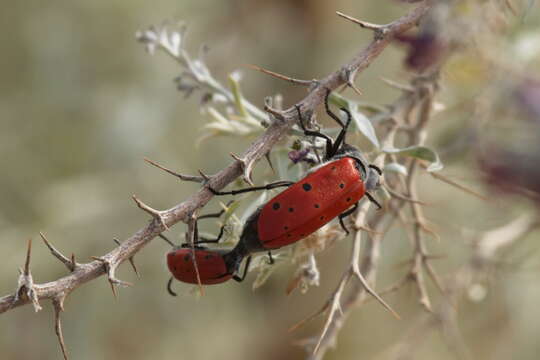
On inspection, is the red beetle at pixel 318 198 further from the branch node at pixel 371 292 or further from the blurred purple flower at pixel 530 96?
the blurred purple flower at pixel 530 96

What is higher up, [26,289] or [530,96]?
[26,289]

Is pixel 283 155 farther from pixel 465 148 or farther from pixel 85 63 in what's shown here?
pixel 85 63

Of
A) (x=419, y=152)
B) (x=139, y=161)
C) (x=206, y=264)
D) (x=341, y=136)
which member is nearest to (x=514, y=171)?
(x=419, y=152)

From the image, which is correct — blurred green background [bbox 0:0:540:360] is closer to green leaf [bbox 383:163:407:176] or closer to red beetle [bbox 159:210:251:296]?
red beetle [bbox 159:210:251:296]

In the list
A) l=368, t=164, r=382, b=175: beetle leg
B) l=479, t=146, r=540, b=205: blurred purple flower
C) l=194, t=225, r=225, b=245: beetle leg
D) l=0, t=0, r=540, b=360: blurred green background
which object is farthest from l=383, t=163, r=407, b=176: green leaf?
l=0, t=0, r=540, b=360: blurred green background

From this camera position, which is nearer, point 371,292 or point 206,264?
point 371,292

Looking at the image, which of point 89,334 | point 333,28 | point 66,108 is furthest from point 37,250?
point 333,28

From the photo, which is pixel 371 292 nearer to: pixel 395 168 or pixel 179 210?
pixel 395 168
